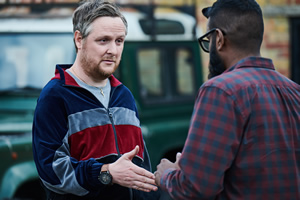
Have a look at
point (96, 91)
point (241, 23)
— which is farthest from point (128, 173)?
point (241, 23)

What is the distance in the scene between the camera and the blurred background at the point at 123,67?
4.30 meters

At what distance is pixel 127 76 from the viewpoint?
4926 millimetres

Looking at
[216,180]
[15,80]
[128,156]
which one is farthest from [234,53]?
[15,80]

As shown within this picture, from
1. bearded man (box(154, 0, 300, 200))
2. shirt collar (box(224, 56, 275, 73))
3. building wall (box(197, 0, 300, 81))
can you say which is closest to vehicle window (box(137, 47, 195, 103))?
building wall (box(197, 0, 300, 81))

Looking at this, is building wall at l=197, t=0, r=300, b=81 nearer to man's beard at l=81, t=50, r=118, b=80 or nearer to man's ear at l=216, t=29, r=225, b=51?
man's beard at l=81, t=50, r=118, b=80

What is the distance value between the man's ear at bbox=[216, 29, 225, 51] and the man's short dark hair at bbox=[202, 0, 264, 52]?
0.02 m

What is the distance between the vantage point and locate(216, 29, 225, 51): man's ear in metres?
2.01

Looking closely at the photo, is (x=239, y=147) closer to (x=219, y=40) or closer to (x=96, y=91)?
(x=219, y=40)

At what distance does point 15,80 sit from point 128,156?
8.93ft

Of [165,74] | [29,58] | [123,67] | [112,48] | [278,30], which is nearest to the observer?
[112,48]

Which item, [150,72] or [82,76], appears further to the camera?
[150,72]

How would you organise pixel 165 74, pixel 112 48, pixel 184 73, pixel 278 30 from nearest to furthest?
pixel 112 48 → pixel 165 74 → pixel 184 73 → pixel 278 30

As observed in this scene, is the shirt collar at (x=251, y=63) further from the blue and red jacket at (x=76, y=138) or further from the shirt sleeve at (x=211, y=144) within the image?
the blue and red jacket at (x=76, y=138)

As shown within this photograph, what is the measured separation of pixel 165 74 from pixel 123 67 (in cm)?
61
